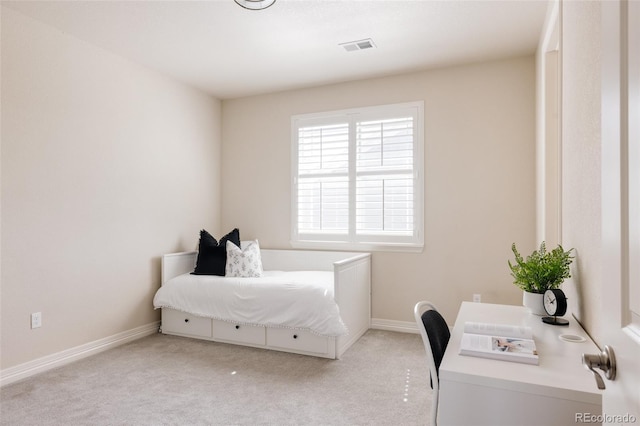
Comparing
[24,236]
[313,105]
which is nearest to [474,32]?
[313,105]

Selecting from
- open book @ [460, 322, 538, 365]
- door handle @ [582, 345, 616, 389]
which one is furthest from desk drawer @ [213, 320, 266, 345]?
door handle @ [582, 345, 616, 389]

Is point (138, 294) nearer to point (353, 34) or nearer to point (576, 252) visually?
point (353, 34)

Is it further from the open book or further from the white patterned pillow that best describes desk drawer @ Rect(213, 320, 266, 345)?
the open book

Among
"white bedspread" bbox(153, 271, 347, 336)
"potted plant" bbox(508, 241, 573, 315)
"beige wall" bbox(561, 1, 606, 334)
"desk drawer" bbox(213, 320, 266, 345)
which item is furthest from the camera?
"desk drawer" bbox(213, 320, 266, 345)

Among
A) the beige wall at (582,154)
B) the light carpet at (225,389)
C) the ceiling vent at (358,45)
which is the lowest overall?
the light carpet at (225,389)

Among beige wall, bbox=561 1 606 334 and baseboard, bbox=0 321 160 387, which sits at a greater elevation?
beige wall, bbox=561 1 606 334

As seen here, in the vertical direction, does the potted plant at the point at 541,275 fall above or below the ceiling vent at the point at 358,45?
below

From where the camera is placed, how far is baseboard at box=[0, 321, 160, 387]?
2.75 meters

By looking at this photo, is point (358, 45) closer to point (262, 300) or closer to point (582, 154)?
point (582, 154)

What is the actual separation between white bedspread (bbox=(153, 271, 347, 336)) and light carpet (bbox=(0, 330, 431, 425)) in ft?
0.93

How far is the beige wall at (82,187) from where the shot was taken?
110 inches

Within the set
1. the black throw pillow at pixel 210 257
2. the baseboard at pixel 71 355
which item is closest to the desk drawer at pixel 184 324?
the baseboard at pixel 71 355

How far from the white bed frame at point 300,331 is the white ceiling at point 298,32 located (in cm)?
184

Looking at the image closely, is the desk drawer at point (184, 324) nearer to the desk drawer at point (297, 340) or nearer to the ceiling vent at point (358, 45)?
the desk drawer at point (297, 340)
